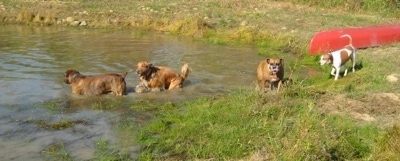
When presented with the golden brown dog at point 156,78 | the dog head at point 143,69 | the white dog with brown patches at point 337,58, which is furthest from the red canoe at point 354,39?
the dog head at point 143,69

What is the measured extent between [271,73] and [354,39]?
17.3 feet

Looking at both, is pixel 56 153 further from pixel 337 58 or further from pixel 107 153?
pixel 337 58

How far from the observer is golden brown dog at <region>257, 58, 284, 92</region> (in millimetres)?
10287

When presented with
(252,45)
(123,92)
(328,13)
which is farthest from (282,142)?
(328,13)

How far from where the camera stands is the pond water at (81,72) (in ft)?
25.4

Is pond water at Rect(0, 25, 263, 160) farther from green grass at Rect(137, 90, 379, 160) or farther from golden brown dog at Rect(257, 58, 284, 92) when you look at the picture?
golden brown dog at Rect(257, 58, 284, 92)

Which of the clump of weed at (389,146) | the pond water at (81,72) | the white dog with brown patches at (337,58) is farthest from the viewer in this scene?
the white dog with brown patches at (337,58)

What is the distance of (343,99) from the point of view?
8.66 metres

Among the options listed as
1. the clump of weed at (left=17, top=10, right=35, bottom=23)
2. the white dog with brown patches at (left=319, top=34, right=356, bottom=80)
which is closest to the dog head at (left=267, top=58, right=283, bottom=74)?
the white dog with brown patches at (left=319, top=34, right=356, bottom=80)

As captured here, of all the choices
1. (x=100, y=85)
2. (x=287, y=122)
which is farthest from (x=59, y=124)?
(x=287, y=122)

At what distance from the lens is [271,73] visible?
410 inches

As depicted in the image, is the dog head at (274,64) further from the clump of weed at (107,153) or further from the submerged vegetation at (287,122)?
the clump of weed at (107,153)

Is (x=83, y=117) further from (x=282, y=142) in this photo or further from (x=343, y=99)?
(x=343, y=99)

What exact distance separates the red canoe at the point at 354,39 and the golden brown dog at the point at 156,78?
5120mm
